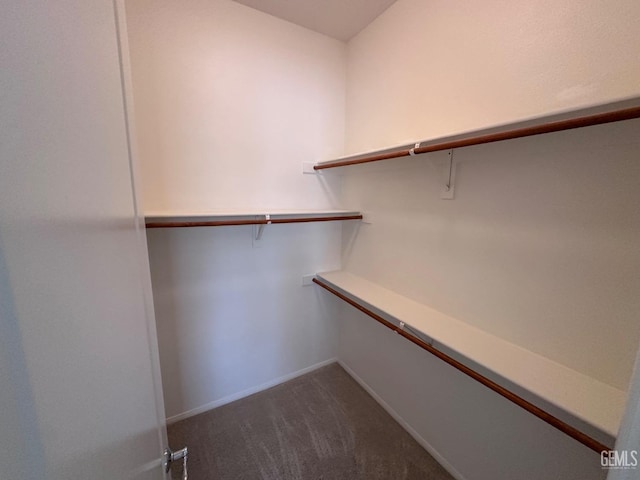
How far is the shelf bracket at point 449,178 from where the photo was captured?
49.3 inches

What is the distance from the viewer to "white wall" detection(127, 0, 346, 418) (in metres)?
1.42

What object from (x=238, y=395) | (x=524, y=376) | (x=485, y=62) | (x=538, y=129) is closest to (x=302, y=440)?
(x=238, y=395)

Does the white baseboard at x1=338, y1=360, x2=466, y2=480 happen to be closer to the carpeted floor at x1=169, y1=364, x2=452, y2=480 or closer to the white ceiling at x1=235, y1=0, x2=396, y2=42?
the carpeted floor at x1=169, y1=364, x2=452, y2=480

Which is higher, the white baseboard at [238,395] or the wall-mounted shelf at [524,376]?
the wall-mounted shelf at [524,376]

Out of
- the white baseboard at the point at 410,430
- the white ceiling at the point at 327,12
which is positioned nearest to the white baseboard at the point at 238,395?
the white baseboard at the point at 410,430

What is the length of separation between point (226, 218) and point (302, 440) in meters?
1.42

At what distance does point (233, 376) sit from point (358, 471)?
39.0 inches

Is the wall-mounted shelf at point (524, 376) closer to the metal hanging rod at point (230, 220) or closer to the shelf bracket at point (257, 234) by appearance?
the metal hanging rod at point (230, 220)

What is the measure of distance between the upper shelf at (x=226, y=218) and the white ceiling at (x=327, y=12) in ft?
4.03

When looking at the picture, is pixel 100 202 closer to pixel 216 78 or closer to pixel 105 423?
pixel 105 423

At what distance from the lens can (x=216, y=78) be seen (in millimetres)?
1519

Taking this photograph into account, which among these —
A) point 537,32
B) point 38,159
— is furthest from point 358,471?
point 537,32

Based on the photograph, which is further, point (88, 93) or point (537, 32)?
point (537, 32)

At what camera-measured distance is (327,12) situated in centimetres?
157
